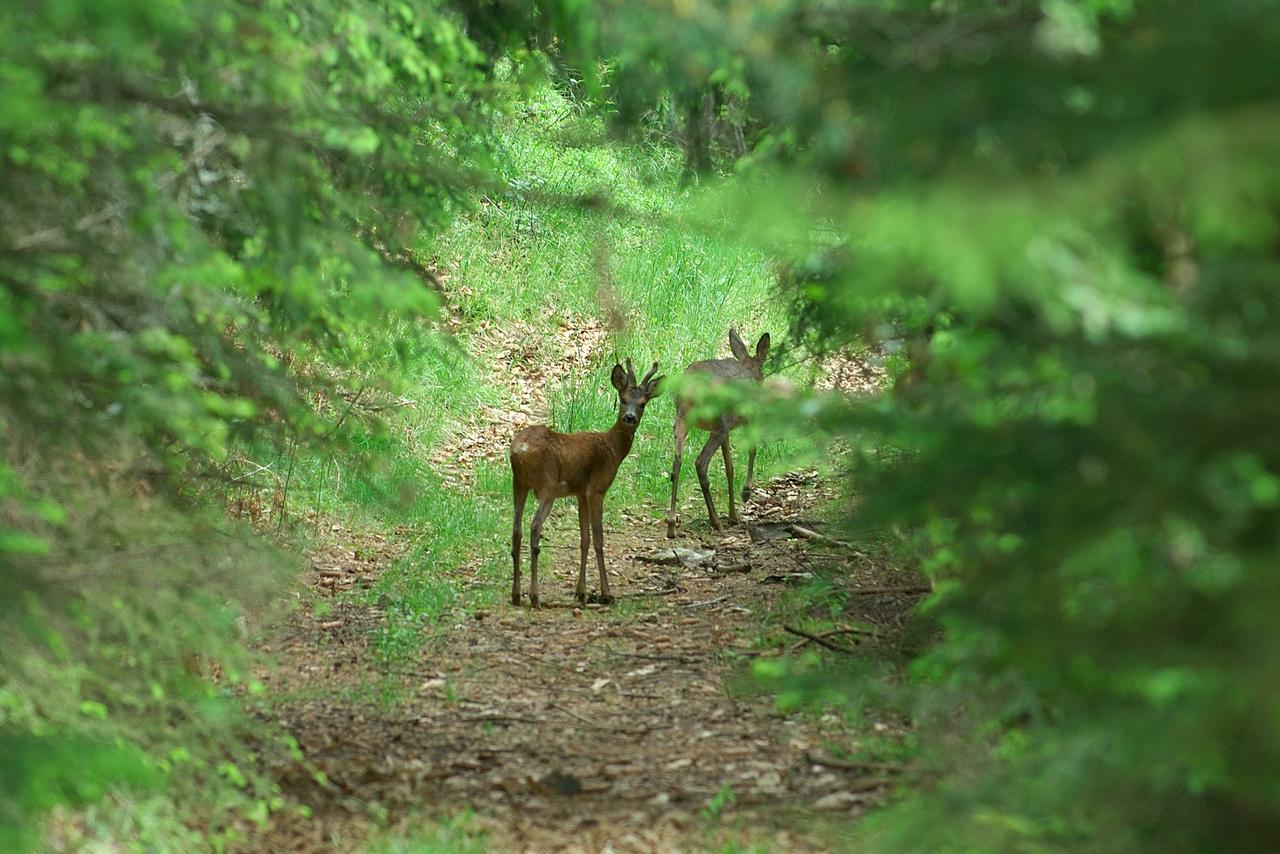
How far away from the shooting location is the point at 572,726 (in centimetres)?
835

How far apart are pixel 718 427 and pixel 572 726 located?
20.9 ft

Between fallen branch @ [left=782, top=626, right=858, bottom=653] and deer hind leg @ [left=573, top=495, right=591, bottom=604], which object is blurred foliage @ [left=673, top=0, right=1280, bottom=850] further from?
deer hind leg @ [left=573, top=495, right=591, bottom=604]

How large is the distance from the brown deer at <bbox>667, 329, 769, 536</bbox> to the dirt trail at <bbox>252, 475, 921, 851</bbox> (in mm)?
1524

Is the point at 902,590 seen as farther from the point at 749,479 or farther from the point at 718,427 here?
the point at 749,479

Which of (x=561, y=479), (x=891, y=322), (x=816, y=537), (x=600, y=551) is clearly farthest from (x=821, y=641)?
(x=816, y=537)

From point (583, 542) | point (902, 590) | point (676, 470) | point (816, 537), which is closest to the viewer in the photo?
point (902, 590)

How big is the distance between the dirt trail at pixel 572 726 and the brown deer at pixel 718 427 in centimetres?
152

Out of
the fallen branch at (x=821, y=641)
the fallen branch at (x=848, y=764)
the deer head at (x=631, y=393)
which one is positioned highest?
Result: the deer head at (x=631, y=393)

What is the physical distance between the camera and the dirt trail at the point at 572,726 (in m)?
6.68

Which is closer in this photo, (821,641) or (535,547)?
(821,641)

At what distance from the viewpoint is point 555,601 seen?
11.6 meters

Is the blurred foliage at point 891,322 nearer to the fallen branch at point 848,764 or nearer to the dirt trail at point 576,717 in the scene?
the fallen branch at point 848,764

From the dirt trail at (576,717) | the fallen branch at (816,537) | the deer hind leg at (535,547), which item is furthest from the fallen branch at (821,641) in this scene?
the deer hind leg at (535,547)

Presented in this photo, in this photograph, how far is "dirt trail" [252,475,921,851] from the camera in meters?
6.68
